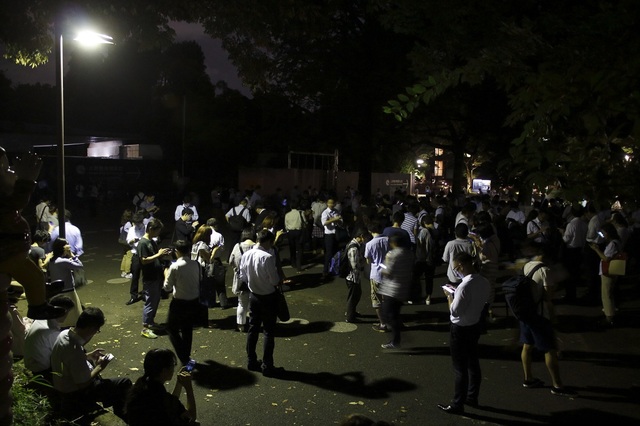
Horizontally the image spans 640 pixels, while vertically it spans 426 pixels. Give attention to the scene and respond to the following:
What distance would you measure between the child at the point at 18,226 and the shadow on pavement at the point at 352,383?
416 cm

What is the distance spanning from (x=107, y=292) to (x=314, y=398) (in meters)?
Answer: 6.42

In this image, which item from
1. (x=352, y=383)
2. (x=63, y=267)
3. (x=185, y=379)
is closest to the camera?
(x=185, y=379)

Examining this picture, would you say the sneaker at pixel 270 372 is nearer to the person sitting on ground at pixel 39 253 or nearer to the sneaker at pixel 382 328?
the sneaker at pixel 382 328

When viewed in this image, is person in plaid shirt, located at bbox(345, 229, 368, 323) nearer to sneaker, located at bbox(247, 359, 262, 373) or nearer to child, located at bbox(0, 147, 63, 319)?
sneaker, located at bbox(247, 359, 262, 373)

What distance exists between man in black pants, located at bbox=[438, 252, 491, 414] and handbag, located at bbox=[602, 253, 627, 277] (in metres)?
4.12

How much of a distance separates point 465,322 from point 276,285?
237 cm

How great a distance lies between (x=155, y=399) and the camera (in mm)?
3656

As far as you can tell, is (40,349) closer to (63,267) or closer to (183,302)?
(183,302)

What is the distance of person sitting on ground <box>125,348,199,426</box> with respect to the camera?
3.61m

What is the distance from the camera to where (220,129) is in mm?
30125

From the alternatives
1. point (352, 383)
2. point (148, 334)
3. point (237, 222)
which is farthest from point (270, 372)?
point (237, 222)

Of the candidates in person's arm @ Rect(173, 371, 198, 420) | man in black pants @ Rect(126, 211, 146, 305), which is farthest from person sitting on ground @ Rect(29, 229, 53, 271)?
person's arm @ Rect(173, 371, 198, 420)

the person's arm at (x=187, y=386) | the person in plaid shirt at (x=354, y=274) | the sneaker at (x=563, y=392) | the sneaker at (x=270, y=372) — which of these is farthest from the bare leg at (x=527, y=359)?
the person's arm at (x=187, y=386)

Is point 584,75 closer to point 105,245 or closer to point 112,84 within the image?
point 105,245
